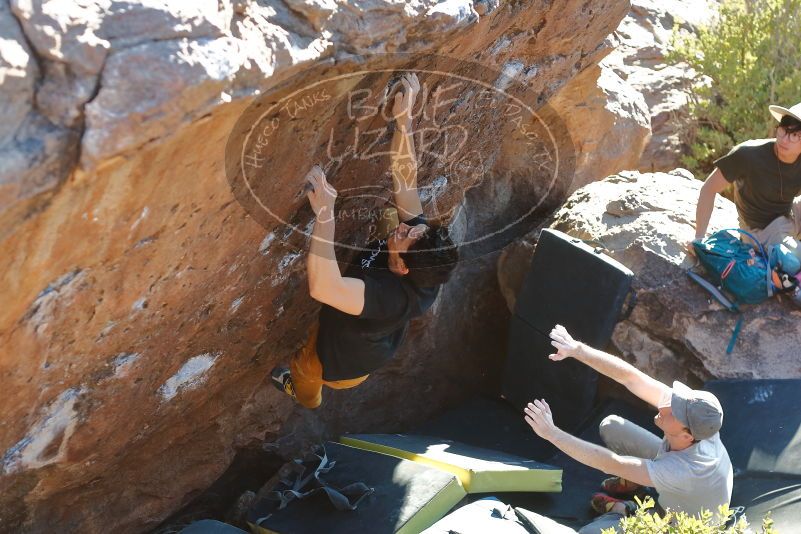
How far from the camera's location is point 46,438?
3.27 meters

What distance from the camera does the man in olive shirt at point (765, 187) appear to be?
438cm

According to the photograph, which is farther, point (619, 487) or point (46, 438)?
point (619, 487)

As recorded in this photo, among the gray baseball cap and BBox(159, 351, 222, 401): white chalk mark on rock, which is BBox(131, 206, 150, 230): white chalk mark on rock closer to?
BBox(159, 351, 222, 401): white chalk mark on rock

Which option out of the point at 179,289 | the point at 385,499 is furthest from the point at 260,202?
the point at 385,499

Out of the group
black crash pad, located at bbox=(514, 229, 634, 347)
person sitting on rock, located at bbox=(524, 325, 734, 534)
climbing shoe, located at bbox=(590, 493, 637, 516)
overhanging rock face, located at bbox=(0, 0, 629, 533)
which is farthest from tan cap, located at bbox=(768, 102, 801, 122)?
climbing shoe, located at bbox=(590, 493, 637, 516)

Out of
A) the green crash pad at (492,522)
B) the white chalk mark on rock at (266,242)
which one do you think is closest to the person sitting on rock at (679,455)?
the green crash pad at (492,522)

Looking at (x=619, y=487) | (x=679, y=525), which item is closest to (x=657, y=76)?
(x=619, y=487)

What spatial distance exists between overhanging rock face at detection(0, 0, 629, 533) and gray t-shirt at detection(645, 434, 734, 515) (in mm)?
1603

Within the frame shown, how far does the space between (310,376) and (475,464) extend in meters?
0.82

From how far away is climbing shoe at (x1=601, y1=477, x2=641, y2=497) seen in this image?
13.3 ft

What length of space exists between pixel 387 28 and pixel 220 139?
681mm

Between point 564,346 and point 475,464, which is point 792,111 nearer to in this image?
point 564,346

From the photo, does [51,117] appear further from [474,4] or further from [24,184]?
[474,4]
